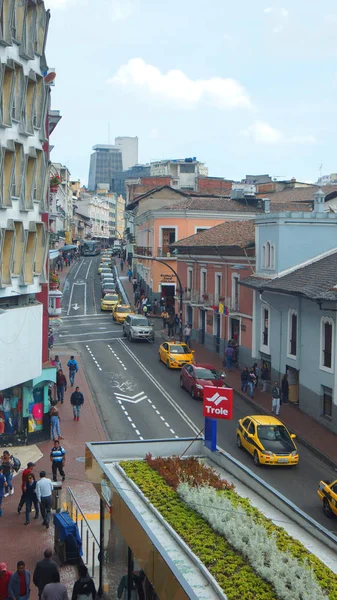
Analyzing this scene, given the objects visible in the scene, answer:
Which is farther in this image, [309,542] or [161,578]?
[309,542]

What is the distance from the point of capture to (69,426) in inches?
Answer: 1131

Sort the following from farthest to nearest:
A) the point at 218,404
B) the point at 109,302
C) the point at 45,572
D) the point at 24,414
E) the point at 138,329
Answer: the point at 109,302 < the point at 138,329 < the point at 24,414 < the point at 218,404 < the point at 45,572

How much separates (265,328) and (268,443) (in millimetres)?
13191

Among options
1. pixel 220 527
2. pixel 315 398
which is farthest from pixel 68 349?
pixel 220 527

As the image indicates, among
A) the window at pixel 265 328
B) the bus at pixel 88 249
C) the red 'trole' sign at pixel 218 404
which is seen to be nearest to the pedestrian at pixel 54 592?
the red 'trole' sign at pixel 218 404

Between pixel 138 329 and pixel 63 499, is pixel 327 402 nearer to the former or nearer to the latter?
pixel 63 499

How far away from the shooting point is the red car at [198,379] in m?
33.8

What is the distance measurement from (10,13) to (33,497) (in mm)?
14090

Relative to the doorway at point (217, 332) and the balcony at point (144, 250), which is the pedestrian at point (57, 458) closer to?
the doorway at point (217, 332)

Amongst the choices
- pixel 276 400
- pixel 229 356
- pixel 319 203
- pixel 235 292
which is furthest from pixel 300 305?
pixel 235 292

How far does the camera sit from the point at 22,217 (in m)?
25.0

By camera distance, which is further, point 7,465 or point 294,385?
point 294,385

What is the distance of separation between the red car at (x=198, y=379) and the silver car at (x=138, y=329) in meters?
13.0

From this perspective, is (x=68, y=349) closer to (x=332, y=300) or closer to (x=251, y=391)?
(x=251, y=391)
